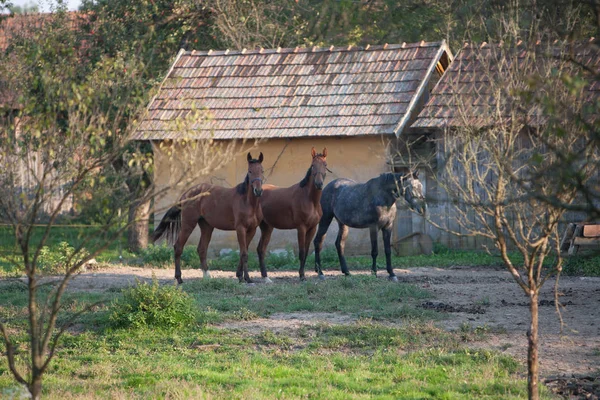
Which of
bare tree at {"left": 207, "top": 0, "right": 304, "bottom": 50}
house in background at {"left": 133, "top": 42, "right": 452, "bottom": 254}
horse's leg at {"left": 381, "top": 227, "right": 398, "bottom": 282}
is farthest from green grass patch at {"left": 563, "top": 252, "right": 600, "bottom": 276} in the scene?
bare tree at {"left": 207, "top": 0, "right": 304, "bottom": 50}

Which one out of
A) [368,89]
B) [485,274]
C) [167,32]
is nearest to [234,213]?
[485,274]

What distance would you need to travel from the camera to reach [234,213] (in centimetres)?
1434

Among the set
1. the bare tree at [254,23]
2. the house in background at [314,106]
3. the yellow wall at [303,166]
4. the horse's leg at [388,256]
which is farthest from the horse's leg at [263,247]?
the bare tree at [254,23]

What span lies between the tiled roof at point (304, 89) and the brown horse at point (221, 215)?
356 cm

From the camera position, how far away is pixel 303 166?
63.2 feet

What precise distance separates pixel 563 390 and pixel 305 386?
7.51 ft

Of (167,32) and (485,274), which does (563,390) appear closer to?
(485,274)

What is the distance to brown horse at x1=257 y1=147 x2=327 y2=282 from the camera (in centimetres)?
1427

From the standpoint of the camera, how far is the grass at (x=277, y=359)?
7176 mm

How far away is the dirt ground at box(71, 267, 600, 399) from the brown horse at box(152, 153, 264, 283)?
0.65 m

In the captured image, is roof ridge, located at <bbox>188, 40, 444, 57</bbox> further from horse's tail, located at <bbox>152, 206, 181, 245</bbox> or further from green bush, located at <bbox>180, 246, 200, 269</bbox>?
horse's tail, located at <bbox>152, 206, 181, 245</bbox>

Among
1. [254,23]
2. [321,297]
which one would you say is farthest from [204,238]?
[254,23]

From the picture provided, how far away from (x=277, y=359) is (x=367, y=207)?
6.78 metres

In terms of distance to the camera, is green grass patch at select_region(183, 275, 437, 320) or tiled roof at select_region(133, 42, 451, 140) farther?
tiled roof at select_region(133, 42, 451, 140)
